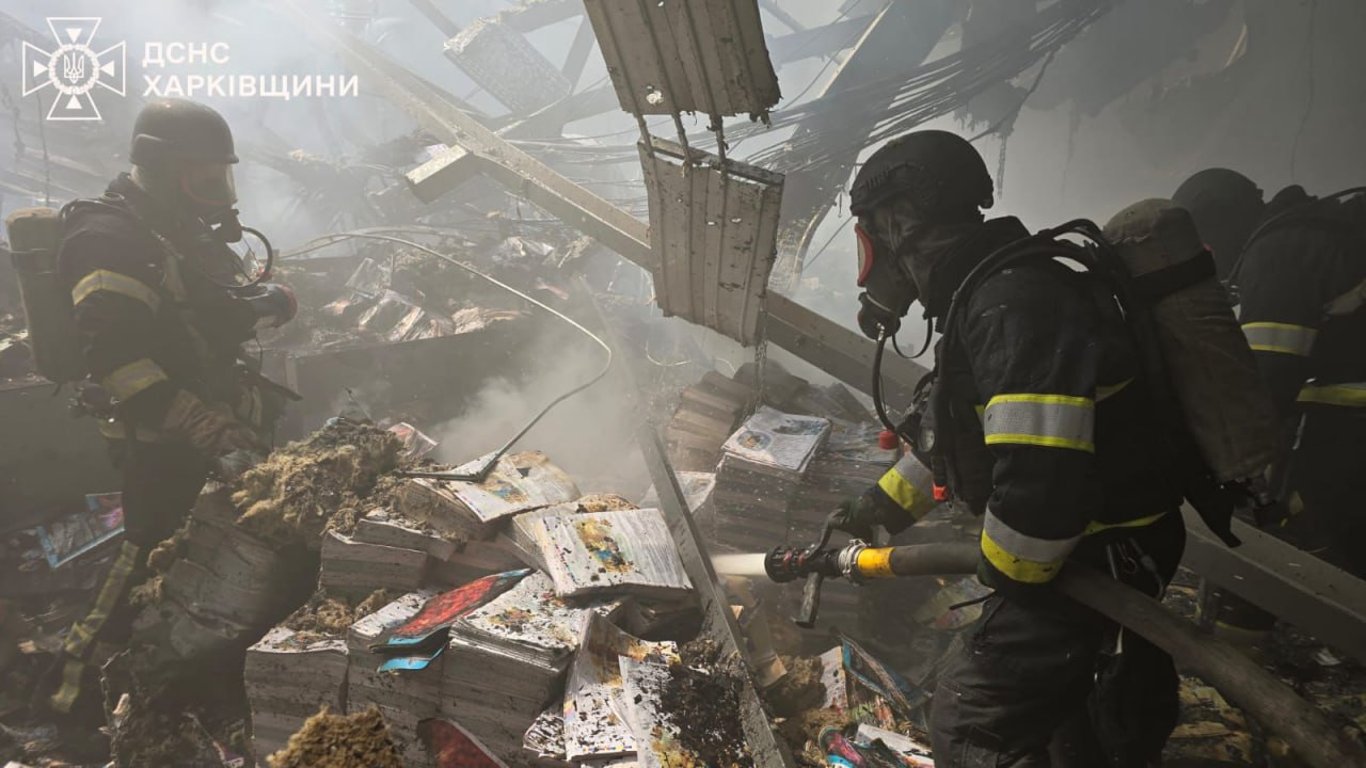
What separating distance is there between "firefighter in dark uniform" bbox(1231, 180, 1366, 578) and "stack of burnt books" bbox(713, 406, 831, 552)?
7.34ft

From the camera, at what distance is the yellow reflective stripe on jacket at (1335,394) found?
3.23m

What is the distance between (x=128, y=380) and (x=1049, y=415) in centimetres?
393

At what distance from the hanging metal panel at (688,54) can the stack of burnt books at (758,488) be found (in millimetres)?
1854

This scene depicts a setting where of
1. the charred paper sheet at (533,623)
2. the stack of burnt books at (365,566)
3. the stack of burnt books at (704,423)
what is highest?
the charred paper sheet at (533,623)

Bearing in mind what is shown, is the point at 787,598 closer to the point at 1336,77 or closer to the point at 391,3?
the point at 1336,77

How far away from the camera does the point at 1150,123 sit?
9.23 m

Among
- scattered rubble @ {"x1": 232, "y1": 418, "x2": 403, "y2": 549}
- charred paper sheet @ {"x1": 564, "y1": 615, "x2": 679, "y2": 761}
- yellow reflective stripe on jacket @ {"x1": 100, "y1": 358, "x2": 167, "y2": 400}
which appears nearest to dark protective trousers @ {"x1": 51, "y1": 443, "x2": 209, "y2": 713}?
yellow reflective stripe on jacket @ {"x1": 100, "y1": 358, "x2": 167, "y2": 400}

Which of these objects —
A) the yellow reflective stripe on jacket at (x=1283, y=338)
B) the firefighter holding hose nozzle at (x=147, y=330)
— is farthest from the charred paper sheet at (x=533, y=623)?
the yellow reflective stripe on jacket at (x=1283, y=338)

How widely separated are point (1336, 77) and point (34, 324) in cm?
1162

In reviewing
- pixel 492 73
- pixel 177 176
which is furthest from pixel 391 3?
pixel 177 176

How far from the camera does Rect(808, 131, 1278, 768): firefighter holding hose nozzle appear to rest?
5.37ft

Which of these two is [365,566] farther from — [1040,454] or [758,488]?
[1040,454]

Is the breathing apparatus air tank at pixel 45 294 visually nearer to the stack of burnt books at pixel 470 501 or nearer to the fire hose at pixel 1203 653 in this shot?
the stack of burnt books at pixel 470 501

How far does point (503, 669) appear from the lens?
7.23 ft
